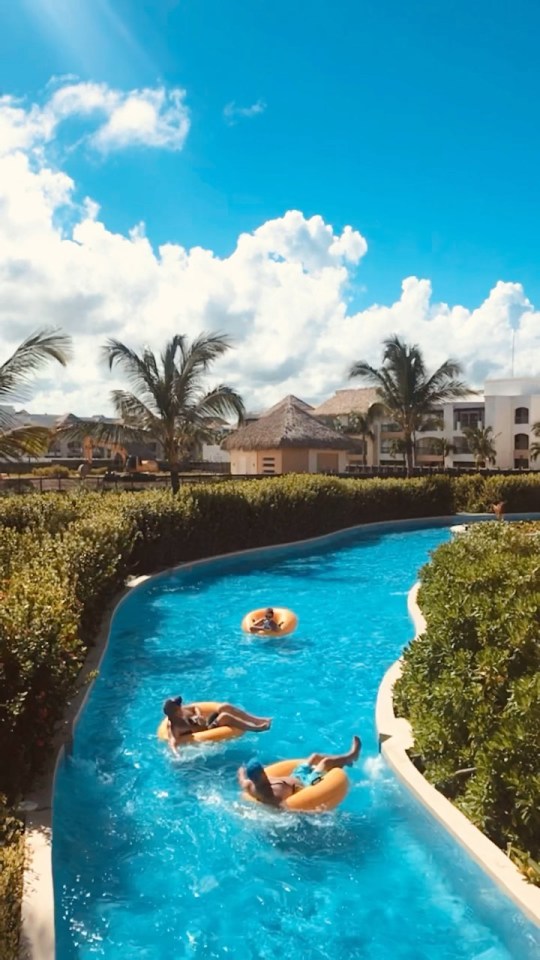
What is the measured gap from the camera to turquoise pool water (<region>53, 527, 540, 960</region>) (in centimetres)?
454

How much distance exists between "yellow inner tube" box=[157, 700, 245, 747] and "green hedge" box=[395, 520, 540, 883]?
1837mm

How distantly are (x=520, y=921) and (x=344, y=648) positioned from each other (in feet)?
22.9

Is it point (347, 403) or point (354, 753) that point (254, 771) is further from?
point (347, 403)

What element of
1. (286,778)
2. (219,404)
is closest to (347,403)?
(219,404)

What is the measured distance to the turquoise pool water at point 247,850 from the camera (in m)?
4.54

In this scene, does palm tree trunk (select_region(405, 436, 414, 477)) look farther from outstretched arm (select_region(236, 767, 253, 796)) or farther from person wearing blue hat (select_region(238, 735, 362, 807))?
outstretched arm (select_region(236, 767, 253, 796))

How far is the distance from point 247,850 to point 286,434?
1048 inches

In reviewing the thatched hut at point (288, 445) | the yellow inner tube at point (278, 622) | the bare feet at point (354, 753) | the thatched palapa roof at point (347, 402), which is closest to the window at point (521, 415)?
the thatched palapa roof at point (347, 402)

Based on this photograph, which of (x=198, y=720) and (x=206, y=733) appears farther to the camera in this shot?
(x=198, y=720)

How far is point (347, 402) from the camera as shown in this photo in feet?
207

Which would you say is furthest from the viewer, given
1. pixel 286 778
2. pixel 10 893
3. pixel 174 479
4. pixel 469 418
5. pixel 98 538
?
pixel 469 418

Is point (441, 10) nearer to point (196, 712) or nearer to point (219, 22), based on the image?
point (219, 22)

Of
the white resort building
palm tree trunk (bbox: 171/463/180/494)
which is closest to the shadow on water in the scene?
palm tree trunk (bbox: 171/463/180/494)

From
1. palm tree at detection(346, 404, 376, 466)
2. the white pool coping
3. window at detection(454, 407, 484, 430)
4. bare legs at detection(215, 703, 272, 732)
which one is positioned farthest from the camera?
window at detection(454, 407, 484, 430)
